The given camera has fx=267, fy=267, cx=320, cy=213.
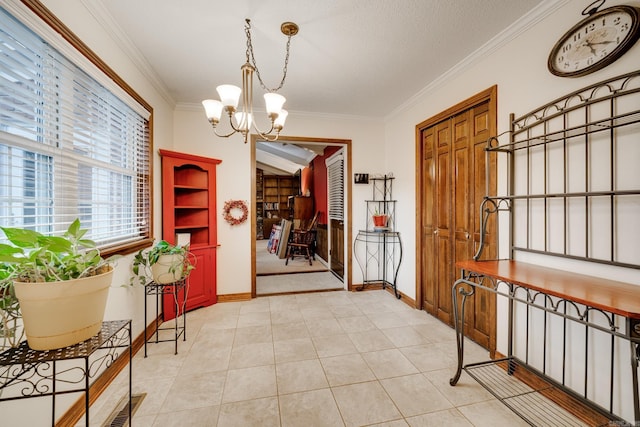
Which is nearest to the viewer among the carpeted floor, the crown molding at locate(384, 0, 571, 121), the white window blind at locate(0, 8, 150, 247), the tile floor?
the white window blind at locate(0, 8, 150, 247)

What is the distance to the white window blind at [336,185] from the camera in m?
4.46

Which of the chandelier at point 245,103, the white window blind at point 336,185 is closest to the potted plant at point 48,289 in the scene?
the chandelier at point 245,103

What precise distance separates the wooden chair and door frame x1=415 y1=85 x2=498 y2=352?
2939mm

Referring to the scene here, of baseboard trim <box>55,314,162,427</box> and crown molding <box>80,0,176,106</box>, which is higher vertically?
crown molding <box>80,0,176,106</box>

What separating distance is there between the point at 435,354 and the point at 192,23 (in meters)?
3.27

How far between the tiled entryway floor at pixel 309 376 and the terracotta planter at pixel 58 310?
Result: 0.90 m

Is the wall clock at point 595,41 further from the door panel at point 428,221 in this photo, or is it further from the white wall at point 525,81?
the door panel at point 428,221

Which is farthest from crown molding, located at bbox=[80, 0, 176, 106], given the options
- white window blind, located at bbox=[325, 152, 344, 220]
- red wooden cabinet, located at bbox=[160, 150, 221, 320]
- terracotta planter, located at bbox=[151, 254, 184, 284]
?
white window blind, located at bbox=[325, 152, 344, 220]

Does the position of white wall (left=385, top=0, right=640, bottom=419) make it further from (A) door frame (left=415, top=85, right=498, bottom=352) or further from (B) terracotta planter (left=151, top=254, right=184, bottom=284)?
(B) terracotta planter (left=151, top=254, right=184, bottom=284)

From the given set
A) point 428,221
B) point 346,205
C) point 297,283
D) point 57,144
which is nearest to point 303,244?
point 297,283

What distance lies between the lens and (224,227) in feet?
11.8

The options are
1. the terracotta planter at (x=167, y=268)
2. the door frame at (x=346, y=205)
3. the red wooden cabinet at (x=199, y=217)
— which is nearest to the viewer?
the terracotta planter at (x=167, y=268)

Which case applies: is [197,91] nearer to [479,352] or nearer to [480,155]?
[480,155]

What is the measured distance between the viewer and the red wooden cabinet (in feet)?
10.6
